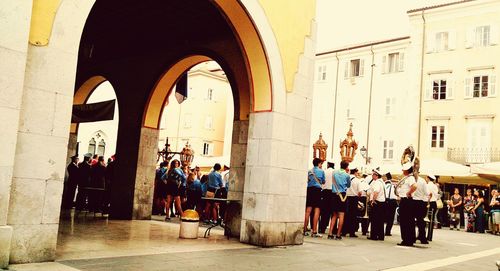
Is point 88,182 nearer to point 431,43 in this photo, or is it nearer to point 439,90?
point 439,90

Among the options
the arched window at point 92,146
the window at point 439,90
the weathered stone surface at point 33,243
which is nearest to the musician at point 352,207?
the weathered stone surface at point 33,243

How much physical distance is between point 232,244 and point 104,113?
21.3 feet

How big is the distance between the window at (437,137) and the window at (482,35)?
548cm

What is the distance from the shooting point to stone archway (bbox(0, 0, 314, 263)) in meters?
6.15

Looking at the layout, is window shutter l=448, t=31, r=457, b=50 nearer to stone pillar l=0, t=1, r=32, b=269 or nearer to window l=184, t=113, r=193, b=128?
window l=184, t=113, r=193, b=128

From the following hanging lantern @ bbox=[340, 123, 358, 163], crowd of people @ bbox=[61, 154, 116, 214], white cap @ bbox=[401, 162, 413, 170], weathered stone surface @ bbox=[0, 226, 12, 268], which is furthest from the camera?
hanging lantern @ bbox=[340, 123, 358, 163]

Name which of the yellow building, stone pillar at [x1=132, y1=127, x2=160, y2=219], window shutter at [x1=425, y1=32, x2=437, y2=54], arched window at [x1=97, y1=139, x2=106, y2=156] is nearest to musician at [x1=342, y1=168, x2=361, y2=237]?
stone pillar at [x1=132, y1=127, x2=160, y2=219]

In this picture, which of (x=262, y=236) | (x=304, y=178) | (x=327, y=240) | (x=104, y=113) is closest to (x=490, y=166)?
(x=327, y=240)

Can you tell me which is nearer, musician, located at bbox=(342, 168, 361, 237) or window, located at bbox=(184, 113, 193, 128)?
musician, located at bbox=(342, 168, 361, 237)

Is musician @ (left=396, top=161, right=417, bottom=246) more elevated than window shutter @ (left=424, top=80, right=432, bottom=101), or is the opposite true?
window shutter @ (left=424, top=80, right=432, bottom=101)

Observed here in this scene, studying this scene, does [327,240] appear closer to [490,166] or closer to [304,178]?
[304,178]

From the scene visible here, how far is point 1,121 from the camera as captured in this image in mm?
5699

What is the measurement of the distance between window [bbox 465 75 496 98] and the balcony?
3.23 metres

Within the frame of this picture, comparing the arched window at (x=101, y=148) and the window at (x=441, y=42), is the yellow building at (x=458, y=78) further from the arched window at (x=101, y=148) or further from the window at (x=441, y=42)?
the arched window at (x=101, y=148)
